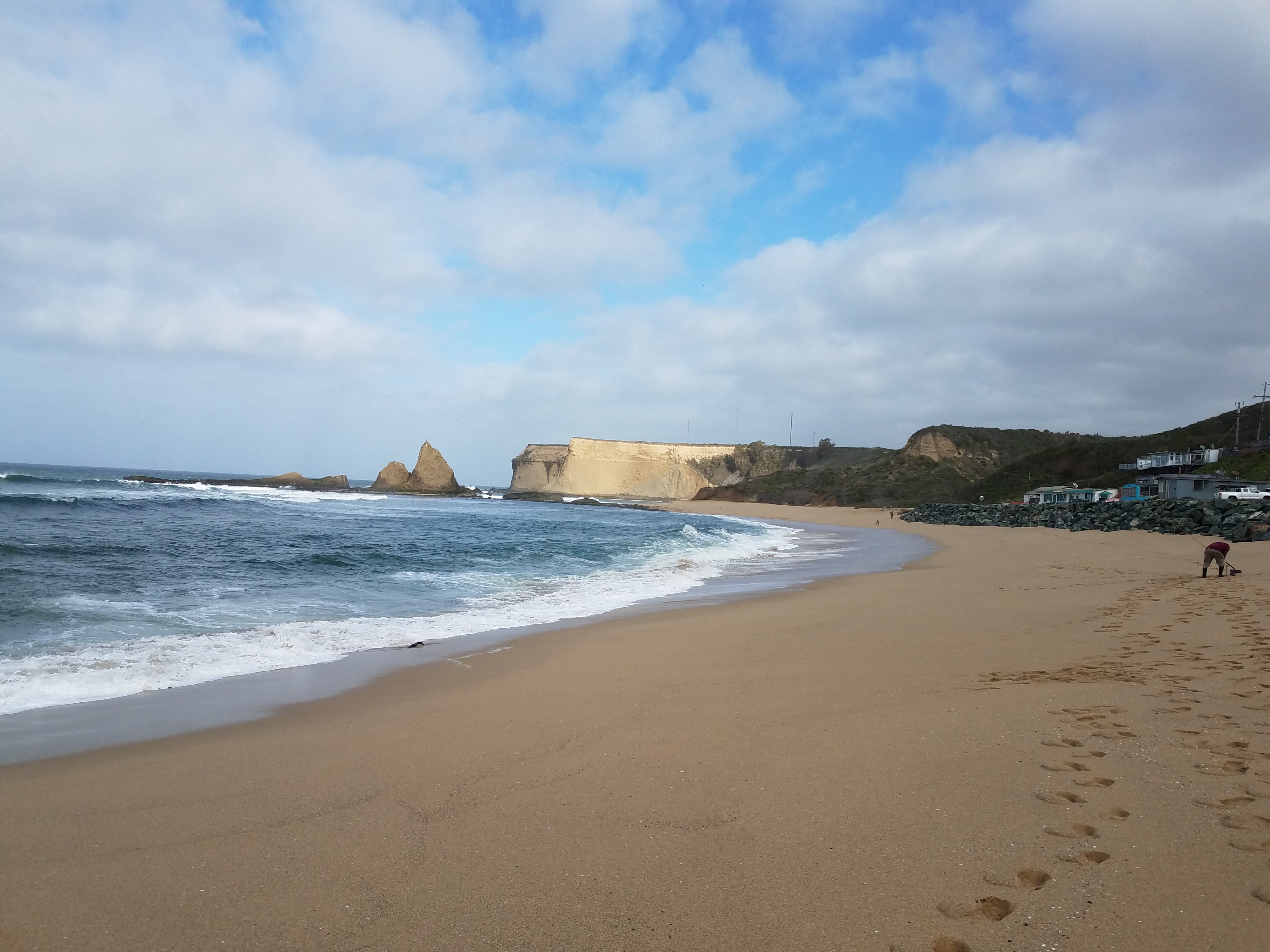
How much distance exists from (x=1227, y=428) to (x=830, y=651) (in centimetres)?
6075

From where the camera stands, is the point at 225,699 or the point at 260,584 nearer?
the point at 225,699

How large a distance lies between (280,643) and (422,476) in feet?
263

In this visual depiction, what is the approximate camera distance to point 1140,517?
24.0 m

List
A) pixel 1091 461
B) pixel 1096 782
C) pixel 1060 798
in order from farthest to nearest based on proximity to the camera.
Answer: pixel 1091 461 < pixel 1096 782 < pixel 1060 798

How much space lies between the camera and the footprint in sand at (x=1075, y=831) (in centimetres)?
255

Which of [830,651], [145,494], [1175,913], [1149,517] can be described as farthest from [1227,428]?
[145,494]

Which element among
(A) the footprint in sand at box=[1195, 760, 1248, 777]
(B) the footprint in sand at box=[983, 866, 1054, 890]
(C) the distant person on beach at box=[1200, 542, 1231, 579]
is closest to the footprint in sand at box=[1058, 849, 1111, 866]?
(B) the footprint in sand at box=[983, 866, 1054, 890]

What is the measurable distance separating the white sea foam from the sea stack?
73.5 meters

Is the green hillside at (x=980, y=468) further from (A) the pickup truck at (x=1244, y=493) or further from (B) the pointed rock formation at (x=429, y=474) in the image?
(B) the pointed rock formation at (x=429, y=474)

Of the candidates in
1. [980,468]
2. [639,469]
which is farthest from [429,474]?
[980,468]

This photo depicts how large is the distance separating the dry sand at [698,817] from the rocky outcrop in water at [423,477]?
3230 inches

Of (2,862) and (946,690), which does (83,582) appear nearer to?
(2,862)

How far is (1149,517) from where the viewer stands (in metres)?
23.4

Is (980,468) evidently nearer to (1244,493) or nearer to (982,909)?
(1244,493)
